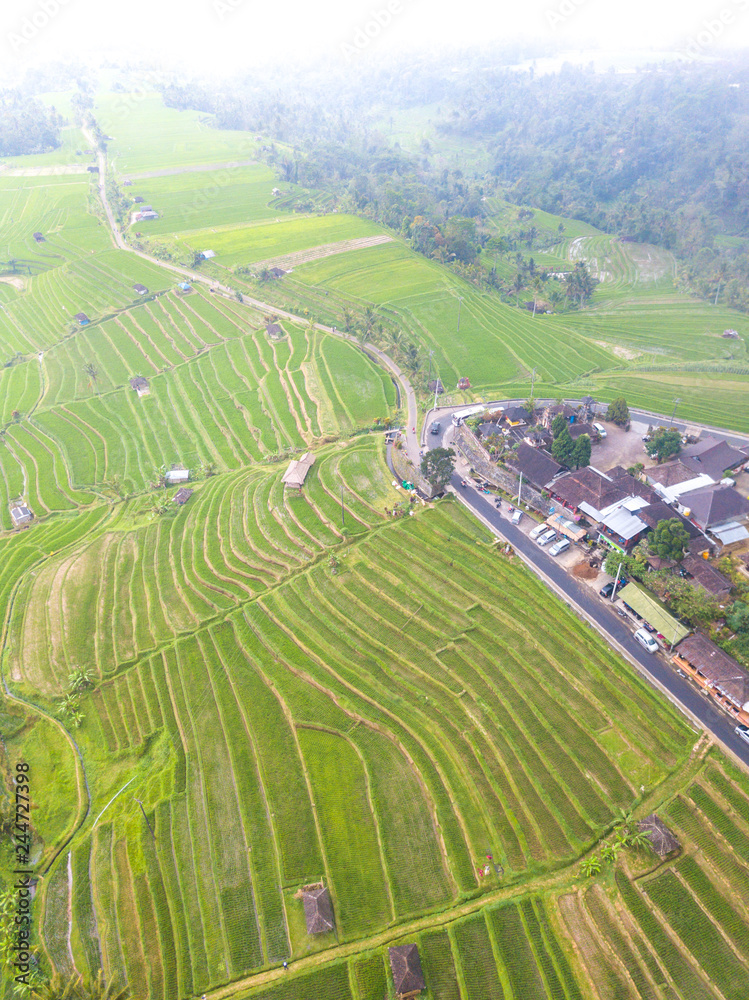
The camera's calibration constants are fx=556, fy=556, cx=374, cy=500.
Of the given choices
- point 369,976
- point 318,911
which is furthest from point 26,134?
point 369,976

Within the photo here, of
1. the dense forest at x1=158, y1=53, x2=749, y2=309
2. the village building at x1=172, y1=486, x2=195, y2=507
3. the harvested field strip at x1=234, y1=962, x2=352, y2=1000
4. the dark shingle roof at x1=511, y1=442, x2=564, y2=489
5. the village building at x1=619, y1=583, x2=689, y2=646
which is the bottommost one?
the harvested field strip at x1=234, y1=962, x2=352, y2=1000

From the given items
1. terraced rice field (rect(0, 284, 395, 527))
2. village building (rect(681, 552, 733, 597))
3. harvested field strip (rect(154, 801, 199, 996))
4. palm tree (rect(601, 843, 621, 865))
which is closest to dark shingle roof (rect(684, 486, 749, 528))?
village building (rect(681, 552, 733, 597))

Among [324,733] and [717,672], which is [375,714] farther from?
[717,672]

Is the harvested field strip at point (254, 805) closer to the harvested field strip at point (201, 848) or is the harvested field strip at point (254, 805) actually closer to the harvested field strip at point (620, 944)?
the harvested field strip at point (201, 848)

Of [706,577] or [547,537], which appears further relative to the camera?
[547,537]

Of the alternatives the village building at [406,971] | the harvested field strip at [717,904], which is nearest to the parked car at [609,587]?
the harvested field strip at [717,904]

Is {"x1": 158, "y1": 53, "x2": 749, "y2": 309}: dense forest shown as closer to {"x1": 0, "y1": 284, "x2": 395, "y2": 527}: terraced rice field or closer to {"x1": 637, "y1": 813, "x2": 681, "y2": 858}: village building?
{"x1": 0, "y1": 284, "x2": 395, "y2": 527}: terraced rice field
